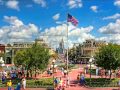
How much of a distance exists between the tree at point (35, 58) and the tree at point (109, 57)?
6.22m

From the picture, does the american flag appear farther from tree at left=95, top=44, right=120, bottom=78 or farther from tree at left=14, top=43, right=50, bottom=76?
tree at left=14, top=43, right=50, bottom=76

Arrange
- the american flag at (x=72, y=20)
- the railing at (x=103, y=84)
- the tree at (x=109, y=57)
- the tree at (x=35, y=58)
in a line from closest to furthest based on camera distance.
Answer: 1. the railing at (x=103, y=84)
2. the american flag at (x=72, y=20)
3. the tree at (x=109, y=57)
4. the tree at (x=35, y=58)

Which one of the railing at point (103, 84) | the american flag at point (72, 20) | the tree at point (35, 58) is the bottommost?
the railing at point (103, 84)

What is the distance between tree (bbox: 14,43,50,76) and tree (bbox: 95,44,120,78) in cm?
622

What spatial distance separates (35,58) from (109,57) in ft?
27.9

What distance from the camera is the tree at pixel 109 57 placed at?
37625 millimetres

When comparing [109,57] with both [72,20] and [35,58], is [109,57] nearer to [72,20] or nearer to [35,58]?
[72,20]

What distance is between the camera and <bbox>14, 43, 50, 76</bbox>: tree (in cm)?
3847

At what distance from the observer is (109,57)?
3778 centimetres

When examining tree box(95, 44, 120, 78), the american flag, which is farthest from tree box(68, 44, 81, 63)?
the american flag

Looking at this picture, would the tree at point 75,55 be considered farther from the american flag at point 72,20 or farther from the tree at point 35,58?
the american flag at point 72,20

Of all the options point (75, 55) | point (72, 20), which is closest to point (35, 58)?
point (72, 20)

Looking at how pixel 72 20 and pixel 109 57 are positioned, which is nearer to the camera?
pixel 72 20

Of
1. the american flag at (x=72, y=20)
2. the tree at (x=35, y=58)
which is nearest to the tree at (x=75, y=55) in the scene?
the tree at (x=35, y=58)
